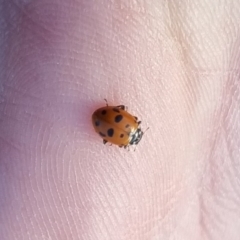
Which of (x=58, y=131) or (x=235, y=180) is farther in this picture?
(x=235, y=180)

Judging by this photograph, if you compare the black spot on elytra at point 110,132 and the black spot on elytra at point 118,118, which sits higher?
the black spot on elytra at point 118,118

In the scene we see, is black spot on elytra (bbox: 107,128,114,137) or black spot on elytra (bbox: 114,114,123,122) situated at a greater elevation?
black spot on elytra (bbox: 114,114,123,122)

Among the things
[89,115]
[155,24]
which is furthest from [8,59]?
[155,24]

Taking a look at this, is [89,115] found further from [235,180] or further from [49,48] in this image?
[235,180]

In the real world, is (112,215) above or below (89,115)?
below
